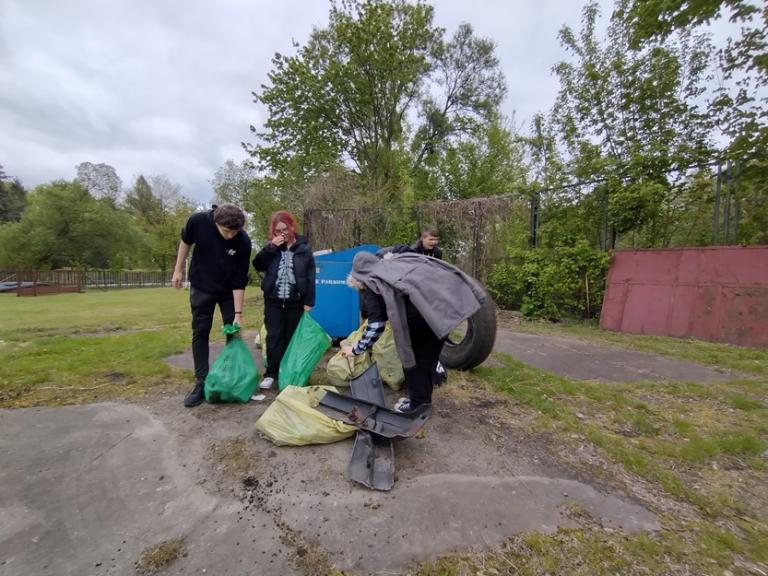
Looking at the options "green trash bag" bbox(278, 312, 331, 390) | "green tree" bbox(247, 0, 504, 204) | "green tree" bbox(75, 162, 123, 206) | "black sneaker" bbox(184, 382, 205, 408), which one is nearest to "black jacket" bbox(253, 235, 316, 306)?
"green trash bag" bbox(278, 312, 331, 390)

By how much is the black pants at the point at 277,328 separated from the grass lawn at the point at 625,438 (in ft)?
2.84

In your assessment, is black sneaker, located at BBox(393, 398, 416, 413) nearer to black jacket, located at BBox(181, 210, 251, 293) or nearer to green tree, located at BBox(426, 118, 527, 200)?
black jacket, located at BBox(181, 210, 251, 293)

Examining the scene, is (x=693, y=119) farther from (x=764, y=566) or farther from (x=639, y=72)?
(x=764, y=566)

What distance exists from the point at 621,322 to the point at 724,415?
14.0 feet

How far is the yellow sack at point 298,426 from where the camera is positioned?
7.81ft

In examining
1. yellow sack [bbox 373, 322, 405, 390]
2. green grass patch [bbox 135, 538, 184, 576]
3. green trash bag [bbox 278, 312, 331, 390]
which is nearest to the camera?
green grass patch [bbox 135, 538, 184, 576]

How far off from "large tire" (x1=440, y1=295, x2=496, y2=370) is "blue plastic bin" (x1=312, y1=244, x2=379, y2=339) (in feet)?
4.43

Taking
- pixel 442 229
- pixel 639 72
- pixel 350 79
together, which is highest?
pixel 350 79

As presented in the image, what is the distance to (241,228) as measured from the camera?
3.05 metres

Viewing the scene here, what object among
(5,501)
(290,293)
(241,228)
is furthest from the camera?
(290,293)

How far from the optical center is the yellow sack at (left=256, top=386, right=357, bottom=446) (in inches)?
93.7

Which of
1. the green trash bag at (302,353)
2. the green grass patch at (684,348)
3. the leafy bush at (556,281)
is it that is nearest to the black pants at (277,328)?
the green trash bag at (302,353)

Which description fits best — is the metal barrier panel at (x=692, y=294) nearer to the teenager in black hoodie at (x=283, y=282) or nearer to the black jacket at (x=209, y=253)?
the teenager in black hoodie at (x=283, y=282)

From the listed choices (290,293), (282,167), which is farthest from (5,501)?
(282,167)
